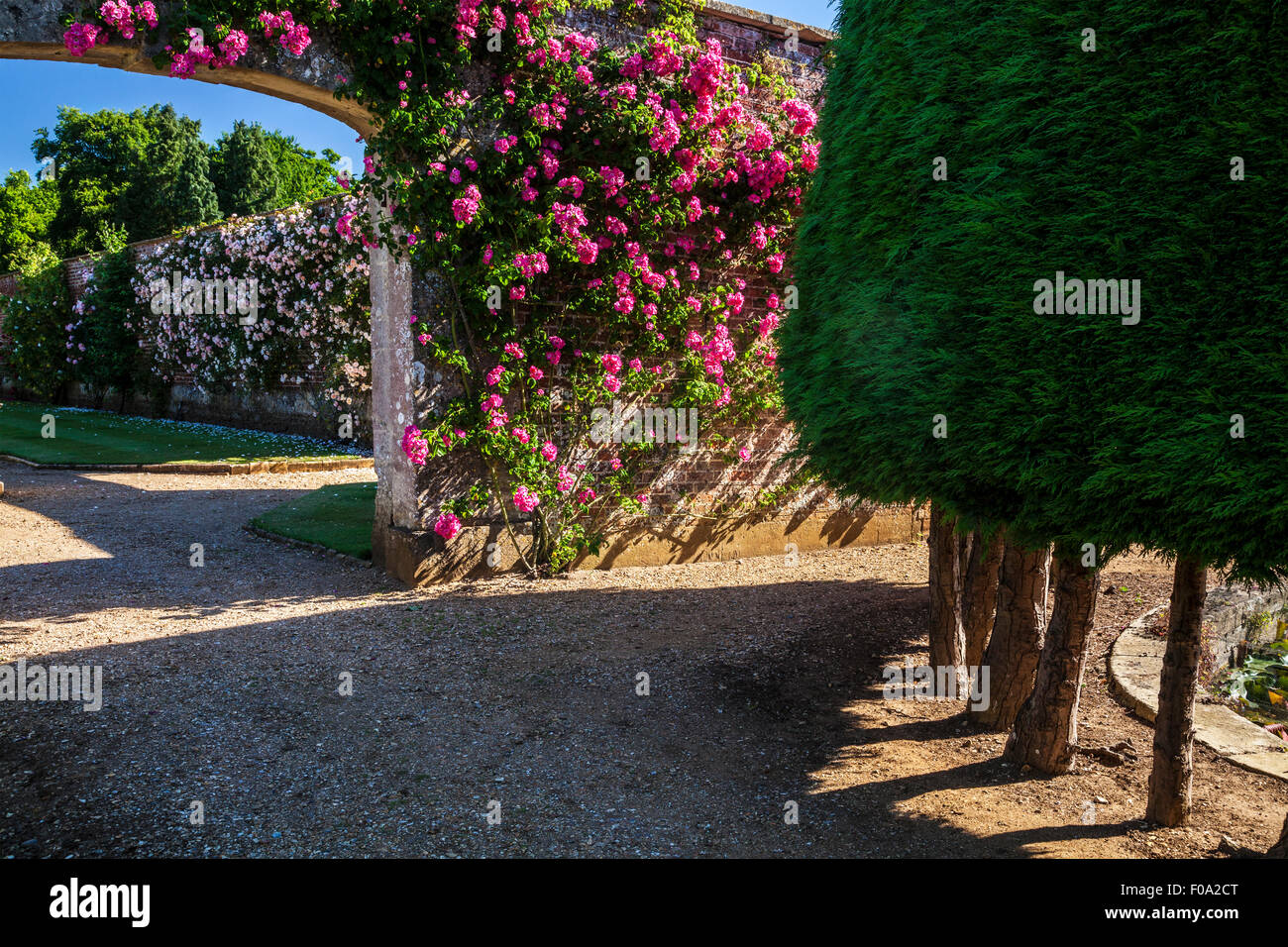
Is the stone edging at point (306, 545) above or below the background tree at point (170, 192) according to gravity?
below

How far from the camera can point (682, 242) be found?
313 inches

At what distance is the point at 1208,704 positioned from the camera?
4.77 meters

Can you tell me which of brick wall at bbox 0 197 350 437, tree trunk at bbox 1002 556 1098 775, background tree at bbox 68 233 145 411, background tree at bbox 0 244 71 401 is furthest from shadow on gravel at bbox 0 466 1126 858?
background tree at bbox 0 244 71 401

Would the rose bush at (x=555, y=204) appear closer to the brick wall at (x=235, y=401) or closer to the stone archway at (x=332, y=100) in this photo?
the stone archway at (x=332, y=100)

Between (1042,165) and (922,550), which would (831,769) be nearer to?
(1042,165)

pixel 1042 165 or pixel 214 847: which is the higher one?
pixel 1042 165

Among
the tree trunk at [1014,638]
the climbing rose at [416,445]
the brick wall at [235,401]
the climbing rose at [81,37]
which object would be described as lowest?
the tree trunk at [1014,638]

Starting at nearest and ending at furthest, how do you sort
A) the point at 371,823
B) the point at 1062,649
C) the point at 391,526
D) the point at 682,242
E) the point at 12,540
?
1. the point at 371,823
2. the point at 1062,649
3. the point at 391,526
4. the point at 682,242
5. the point at 12,540

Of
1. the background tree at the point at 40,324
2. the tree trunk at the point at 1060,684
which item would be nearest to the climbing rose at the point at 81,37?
the tree trunk at the point at 1060,684

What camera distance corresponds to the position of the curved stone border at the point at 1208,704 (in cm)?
412

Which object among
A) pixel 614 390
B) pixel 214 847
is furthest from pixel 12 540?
pixel 214 847

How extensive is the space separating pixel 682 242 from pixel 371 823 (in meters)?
5.96

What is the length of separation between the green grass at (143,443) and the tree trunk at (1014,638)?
12350mm

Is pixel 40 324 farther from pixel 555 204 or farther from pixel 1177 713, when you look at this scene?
pixel 1177 713
